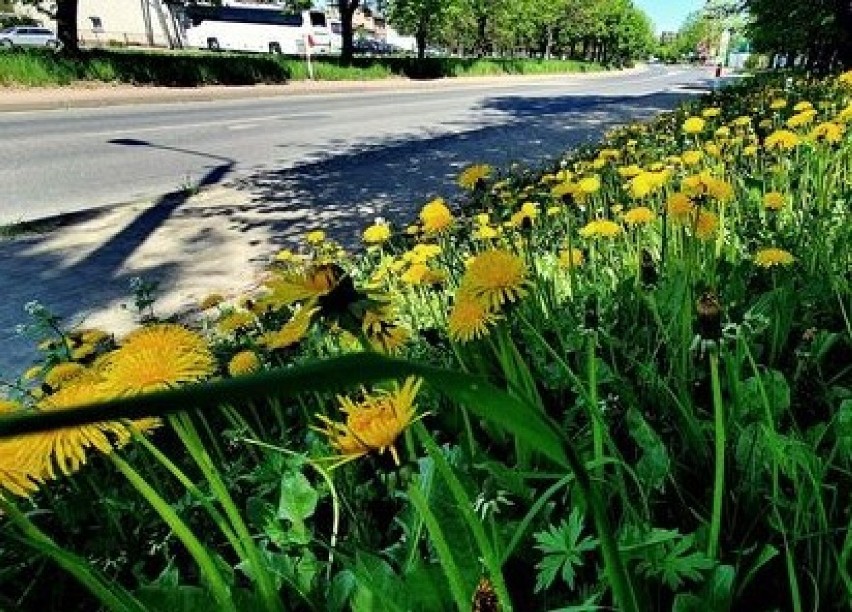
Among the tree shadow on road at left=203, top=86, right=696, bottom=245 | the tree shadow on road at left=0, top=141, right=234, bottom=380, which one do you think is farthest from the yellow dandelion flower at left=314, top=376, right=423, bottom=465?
the tree shadow on road at left=203, top=86, right=696, bottom=245

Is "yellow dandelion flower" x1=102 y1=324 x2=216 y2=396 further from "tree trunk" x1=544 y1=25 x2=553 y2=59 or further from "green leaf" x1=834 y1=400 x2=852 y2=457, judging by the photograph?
"tree trunk" x1=544 y1=25 x2=553 y2=59

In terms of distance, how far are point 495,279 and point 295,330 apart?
0.50 m

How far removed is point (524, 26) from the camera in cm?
6650

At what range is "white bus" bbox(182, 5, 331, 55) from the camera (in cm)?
5491

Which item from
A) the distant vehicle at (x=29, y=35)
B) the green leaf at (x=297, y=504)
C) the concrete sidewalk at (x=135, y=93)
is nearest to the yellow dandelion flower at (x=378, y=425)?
the green leaf at (x=297, y=504)

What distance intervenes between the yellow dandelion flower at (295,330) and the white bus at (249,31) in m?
57.3

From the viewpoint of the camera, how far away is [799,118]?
2.88 metres

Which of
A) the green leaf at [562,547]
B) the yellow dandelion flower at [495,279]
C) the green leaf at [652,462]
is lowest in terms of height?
the green leaf at [652,462]

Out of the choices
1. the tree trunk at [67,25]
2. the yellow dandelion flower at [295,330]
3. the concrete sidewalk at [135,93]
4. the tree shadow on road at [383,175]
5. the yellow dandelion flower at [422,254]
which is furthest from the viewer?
the tree trunk at [67,25]

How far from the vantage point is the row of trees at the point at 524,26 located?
43.1 m

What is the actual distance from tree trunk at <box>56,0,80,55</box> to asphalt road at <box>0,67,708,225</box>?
5758 millimetres

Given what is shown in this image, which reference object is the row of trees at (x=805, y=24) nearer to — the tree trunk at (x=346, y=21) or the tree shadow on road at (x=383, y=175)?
the tree shadow on road at (x=383, y=175)

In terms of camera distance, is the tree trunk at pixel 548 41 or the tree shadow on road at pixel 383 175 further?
the tree trunk at pixel 548 41

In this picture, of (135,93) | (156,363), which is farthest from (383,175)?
(135,93)
